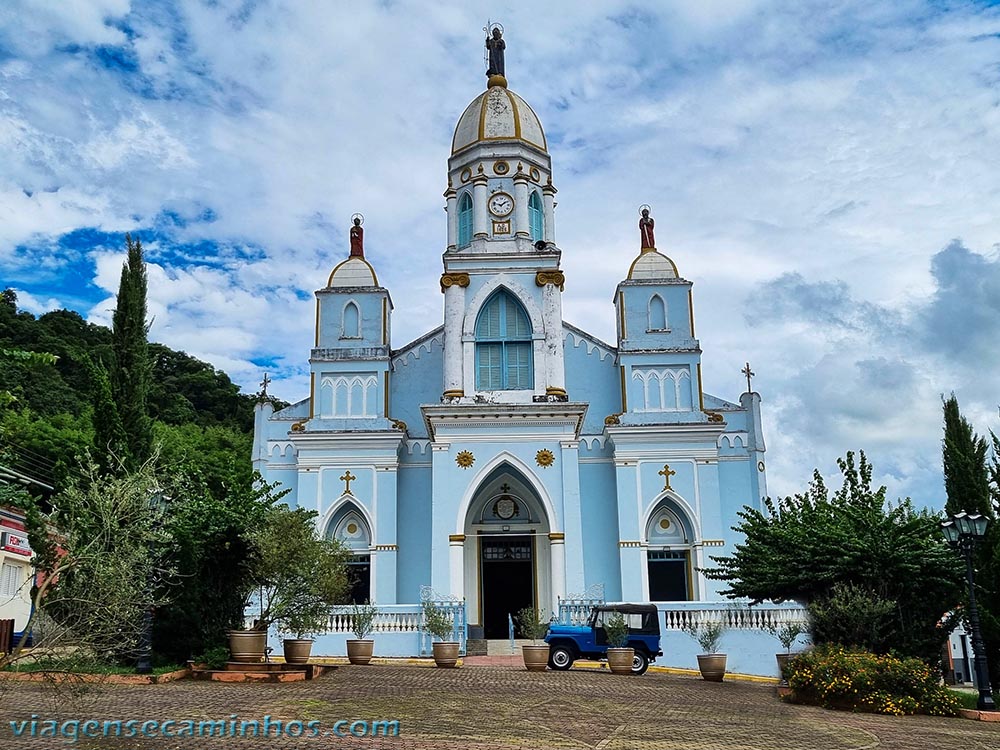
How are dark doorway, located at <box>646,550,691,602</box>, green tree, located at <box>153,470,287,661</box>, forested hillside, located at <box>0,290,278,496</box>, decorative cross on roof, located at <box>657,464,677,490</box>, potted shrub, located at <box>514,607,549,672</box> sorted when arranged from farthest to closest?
→ forested hillside, located at <box>0,290,278,496</box>, decorative cross on roof, located at <box>657,464,677,490</box>, dark doorway, located at <box>646,550,691,602</box>, potted shrub, located at <box>514,607,549,672</box>, green tree, located at <box>153,470,287,661</box>

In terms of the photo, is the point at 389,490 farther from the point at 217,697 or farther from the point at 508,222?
the point at 217,697

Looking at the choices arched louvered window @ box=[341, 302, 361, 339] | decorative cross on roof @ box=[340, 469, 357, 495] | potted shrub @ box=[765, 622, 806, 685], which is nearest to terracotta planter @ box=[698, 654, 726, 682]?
potted shrub @ box=[765, 622, 806, 685]

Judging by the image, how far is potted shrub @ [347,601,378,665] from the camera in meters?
23.8

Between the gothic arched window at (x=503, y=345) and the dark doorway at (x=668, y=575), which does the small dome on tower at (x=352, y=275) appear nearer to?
the gothic arched window at (x=503, y=345)

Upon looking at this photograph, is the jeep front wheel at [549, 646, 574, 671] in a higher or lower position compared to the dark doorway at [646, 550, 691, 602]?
lower

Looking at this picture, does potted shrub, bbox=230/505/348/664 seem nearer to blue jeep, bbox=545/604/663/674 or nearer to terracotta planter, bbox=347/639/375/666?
terracotta planter, bbox=347/639/375/666

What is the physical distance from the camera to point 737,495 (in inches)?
1331

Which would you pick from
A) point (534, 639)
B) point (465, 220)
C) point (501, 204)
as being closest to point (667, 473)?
point (534, 639)

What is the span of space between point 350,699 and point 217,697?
1996 mm

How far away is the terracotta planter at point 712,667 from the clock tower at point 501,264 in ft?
36.1

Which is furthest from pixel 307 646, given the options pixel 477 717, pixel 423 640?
pixel 477 717

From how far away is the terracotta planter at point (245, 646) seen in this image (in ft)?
63.4

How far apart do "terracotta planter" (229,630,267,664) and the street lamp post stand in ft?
42.3

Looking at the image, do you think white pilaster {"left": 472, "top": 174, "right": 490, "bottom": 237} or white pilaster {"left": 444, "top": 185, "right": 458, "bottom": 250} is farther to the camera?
white pilaster {"left": 444, "top": 185, "right": 458, "bottom": 250}
